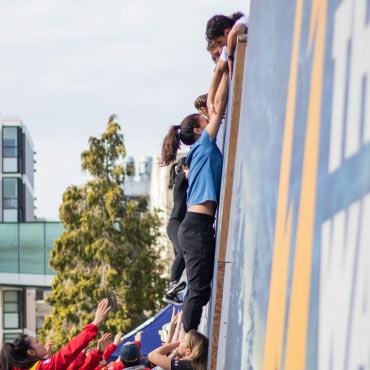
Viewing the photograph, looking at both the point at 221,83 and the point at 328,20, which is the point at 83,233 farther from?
the point at 328,20

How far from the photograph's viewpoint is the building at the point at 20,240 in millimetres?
61500

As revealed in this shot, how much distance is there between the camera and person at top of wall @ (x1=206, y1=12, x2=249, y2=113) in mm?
5971

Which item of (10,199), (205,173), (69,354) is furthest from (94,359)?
(10,199)

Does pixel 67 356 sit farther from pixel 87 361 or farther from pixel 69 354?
pixel 87 361

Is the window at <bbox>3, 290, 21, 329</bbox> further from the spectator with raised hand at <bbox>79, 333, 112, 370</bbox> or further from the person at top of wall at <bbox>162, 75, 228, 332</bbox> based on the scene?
the person at top of wall at <bbox>162, 75, 228, 332</bbox>

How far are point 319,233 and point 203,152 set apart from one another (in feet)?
12.6

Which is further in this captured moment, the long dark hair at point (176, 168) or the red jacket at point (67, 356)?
the long dark hair at point (176, 168)

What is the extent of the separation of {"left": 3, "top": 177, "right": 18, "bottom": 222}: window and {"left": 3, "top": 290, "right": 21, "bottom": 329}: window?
9.94 m

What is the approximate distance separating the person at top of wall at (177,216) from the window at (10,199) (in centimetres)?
8122

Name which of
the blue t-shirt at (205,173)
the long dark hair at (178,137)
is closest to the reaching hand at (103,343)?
the long dark hair at (178,137)

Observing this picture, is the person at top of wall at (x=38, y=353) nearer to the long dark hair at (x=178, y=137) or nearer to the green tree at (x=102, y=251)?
Result: the long dark hair at (x=178, y=137)

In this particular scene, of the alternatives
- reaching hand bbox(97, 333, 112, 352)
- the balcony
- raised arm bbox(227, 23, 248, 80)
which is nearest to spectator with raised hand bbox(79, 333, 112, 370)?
reaching hand bbox(97, 333, 112, 352)

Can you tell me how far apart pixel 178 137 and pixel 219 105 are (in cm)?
151

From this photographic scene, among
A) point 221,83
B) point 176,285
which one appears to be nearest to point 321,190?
point 221,83
